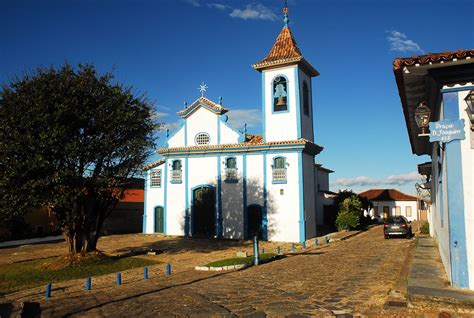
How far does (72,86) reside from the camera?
15.4m

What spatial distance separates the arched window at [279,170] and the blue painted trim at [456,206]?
680 inches

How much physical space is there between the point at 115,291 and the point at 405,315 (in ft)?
23.9

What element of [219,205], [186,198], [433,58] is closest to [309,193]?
[219,205]

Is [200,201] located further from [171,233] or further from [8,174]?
[8,174]

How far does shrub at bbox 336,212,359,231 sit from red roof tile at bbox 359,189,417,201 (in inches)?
948

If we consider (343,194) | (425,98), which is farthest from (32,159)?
(343,194)

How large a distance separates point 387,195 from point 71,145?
47.3 metres

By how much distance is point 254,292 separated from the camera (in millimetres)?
9336

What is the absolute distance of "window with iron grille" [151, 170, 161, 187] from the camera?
1144 inches

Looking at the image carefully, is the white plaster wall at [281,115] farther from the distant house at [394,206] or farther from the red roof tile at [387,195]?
the red roof tile at [387,195]

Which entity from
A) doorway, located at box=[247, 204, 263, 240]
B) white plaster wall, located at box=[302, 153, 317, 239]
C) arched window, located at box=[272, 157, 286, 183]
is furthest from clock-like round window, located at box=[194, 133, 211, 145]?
white plaster wall, located at box=[302, 153, 317, 239]

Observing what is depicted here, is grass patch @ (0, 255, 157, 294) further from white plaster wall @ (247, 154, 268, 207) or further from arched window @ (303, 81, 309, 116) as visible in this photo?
arched window @ (303, 81, 309, 116)

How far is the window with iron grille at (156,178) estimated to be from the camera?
95.3 feet

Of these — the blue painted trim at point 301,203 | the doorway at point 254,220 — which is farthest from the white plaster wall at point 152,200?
the blue painted trim at point 301,203
